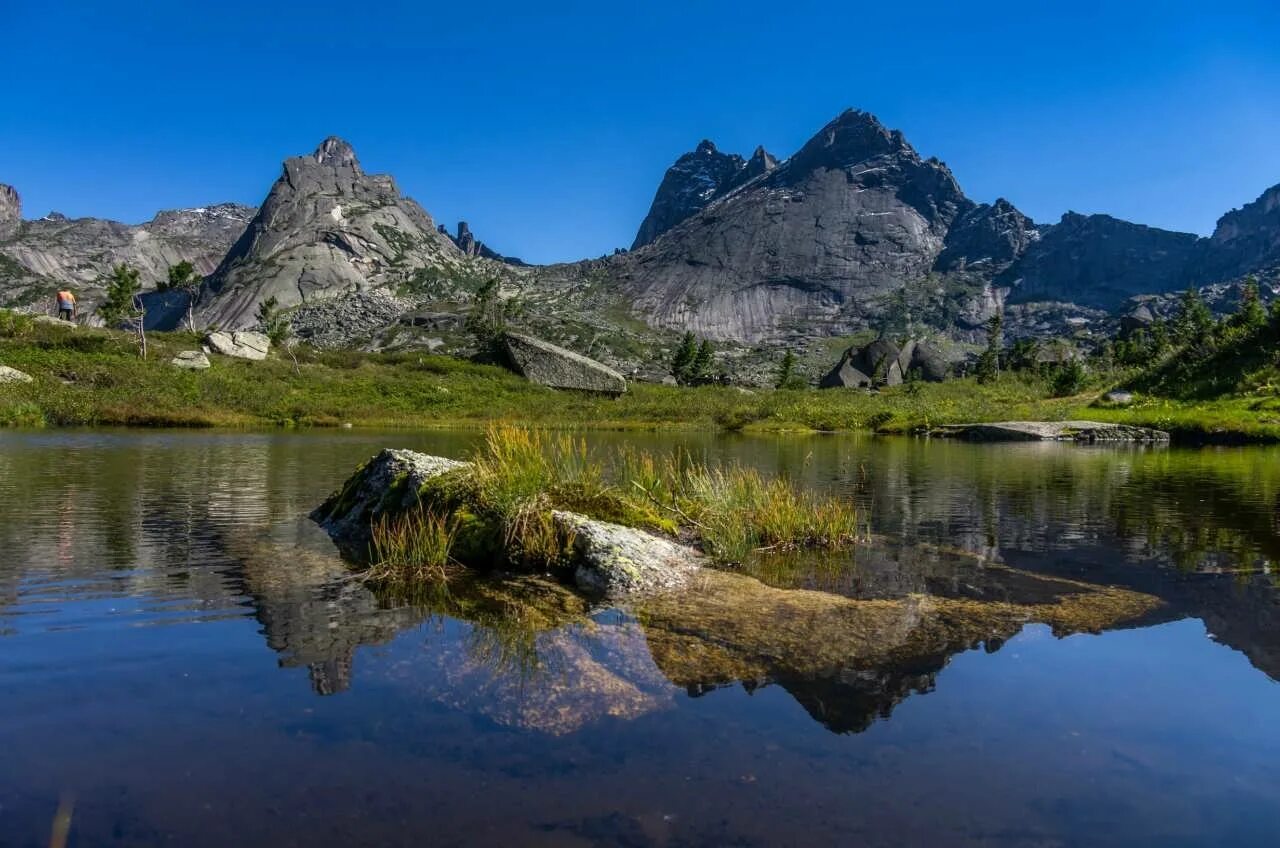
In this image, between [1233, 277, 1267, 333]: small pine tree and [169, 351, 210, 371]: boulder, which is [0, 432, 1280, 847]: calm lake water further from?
[169, 351, 210, 371]: boulder

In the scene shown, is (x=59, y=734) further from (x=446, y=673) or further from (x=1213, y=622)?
(x=1213, y=622)

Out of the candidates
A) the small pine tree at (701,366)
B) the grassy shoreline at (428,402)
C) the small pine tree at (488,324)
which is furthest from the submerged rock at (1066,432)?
the small pine tree at (488,324)

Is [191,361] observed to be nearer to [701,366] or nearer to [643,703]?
[701,366]

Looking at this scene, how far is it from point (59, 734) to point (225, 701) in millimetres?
1160

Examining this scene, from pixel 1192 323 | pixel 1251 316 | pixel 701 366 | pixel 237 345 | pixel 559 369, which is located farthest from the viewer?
pixel 701 366

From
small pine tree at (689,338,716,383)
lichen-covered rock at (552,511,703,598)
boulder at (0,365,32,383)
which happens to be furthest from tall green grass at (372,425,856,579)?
small pine tree at (689,338,716,383)

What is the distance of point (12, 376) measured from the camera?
6184 cm

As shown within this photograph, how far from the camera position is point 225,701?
6633 mm

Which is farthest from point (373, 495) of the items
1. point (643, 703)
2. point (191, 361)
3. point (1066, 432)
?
point (191, 361)

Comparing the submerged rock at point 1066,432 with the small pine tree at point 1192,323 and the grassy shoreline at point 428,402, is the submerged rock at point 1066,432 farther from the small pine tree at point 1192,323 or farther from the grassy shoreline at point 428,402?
the small pine tree at point 1192,323

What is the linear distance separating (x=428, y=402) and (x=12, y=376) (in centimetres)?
3371

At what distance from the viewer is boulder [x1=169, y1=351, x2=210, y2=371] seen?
7719 centimetres

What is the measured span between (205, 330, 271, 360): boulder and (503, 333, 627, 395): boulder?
104 ft

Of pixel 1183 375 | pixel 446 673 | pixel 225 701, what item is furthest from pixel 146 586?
pixel 1183 375
